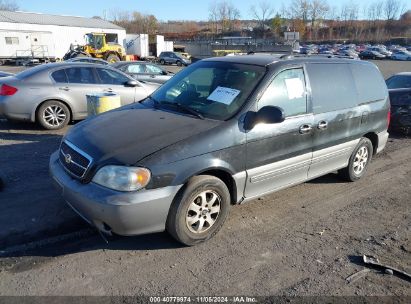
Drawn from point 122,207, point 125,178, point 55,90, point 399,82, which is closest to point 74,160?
point 125,178

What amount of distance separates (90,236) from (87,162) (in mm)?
888

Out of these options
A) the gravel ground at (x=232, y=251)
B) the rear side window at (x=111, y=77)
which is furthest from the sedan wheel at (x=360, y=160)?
the rear side window at (x=111, y=77)

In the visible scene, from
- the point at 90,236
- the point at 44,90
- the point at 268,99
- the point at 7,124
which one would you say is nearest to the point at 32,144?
the point at 44,90

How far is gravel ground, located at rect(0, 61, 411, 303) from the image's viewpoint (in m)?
3.16

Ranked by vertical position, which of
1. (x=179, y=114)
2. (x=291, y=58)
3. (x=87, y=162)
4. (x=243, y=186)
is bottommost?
(x=243, y=186)

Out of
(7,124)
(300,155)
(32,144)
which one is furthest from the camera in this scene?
(7,124)

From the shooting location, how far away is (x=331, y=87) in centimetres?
489

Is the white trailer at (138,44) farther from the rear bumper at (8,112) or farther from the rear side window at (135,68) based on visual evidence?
the rear bumper at (8,112)

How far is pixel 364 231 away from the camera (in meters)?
4.25

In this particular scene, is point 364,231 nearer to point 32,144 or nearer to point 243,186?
point 243,186

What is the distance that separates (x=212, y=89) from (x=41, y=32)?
140ft

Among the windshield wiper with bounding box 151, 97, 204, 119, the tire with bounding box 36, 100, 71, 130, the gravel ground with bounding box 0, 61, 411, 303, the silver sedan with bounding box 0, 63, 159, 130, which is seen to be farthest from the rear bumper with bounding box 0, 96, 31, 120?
the windshield wiper with bounding box 151, 97, 204, 119

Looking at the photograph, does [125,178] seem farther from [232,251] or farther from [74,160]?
[232,251]

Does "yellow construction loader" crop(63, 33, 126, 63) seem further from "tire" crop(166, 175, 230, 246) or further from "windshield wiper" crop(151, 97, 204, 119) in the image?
"tire" crop(166, 175, 230, 246)
